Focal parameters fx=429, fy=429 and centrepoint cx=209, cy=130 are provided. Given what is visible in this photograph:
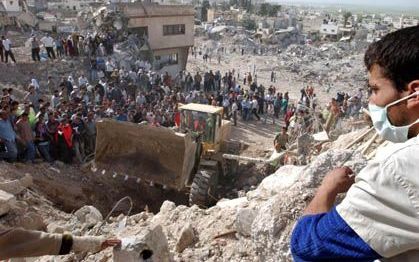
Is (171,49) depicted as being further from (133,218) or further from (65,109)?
(133,218)

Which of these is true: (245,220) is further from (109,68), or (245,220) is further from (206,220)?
(109,68)

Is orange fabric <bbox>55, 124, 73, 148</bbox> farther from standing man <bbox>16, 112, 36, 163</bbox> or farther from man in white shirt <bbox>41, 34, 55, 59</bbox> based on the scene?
man in white shirt <bbox>41, 34, 55, 59</bbox>

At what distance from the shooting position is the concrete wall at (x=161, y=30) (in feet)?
71.2

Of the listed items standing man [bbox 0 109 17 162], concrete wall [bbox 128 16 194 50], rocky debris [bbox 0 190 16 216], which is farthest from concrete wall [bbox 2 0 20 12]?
rocky debris [bbox 0 190 16 216]

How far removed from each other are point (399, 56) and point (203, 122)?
9098 mm

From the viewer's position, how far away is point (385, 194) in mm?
1173

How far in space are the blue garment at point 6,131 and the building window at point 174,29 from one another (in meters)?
15.3

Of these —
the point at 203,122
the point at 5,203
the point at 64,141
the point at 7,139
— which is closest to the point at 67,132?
the point at 64,141

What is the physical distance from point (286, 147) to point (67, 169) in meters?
5.36

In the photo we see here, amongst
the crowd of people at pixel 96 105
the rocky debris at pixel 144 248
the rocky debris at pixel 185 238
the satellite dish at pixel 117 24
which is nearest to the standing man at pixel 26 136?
the crowd of people at pixel 96 105

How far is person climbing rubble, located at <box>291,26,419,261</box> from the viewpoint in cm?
116

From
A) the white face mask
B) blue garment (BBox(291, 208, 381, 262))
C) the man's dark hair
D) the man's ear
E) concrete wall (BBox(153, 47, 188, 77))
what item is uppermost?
the man's dark hair

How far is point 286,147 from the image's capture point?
10961 millimetres

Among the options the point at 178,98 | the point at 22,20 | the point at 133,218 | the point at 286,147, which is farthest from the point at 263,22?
the point at 133,218
